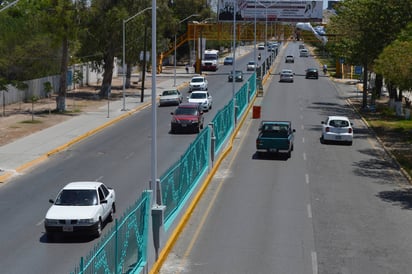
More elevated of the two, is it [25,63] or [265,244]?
[25,63]

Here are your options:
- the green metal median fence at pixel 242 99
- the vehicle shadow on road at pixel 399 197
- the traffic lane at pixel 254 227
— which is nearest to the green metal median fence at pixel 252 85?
the green metal median fence at pixel 242 99

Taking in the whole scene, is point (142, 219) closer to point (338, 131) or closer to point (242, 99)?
point (338, 131)

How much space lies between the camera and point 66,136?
138 ft

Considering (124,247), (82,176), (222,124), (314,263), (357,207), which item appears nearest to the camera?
(124,247)

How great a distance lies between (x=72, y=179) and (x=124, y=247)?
1563 cm

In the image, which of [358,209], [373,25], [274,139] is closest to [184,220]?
[358,209]

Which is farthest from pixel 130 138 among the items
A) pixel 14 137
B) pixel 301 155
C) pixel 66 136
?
pixel 301 155

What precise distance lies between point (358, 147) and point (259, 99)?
1030 inches

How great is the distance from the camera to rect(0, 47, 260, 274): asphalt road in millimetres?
18125

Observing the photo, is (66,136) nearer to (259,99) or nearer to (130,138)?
(130,138)

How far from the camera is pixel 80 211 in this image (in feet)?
65.1

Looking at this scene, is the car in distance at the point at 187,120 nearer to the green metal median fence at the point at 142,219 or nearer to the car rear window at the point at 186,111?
the car rear window at the point at 186,111

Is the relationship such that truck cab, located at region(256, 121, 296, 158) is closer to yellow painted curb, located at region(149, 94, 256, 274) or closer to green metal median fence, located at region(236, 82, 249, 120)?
yellow painted curb, located at region(149, 94, 256, 274)

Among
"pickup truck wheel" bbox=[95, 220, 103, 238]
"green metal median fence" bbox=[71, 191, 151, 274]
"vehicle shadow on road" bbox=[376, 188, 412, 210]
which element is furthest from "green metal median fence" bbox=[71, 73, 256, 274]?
"vehicle shadow on road" bbox=[376, 188, 412, 210]
